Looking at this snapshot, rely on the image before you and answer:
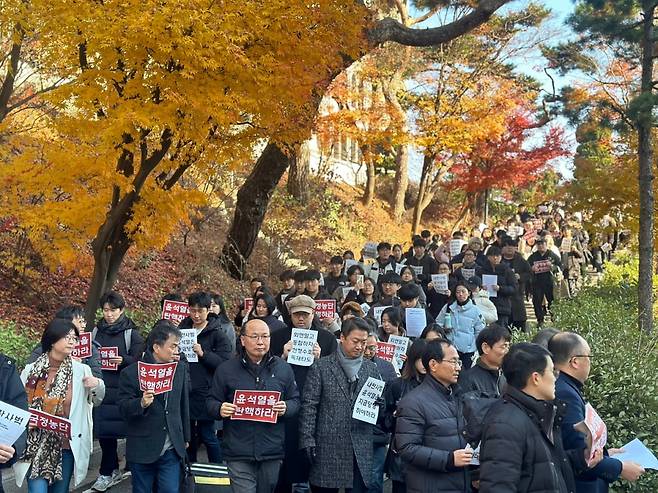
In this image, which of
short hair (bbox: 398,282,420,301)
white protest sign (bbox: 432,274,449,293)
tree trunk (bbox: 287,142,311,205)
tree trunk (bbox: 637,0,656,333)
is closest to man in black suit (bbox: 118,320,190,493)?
short hair (bbox: 398,282,420,301)

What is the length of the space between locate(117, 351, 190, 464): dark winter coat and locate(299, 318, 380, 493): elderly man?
3.35 feet

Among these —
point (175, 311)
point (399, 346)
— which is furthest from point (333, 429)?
point (175, 311)

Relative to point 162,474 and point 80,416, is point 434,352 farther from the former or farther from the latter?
point 80,416

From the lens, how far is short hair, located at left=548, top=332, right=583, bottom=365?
4.84 meters

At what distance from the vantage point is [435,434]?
5035 millimetres

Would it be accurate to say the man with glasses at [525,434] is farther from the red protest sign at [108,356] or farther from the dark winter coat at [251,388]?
the red protest sign at [108,356]

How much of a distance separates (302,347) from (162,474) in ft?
5.20

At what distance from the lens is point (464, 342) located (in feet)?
32.0

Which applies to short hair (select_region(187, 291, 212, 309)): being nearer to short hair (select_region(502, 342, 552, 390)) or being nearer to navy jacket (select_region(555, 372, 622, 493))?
navy jacket (select_region(555, 372, 622, 493))

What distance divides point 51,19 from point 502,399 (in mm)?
7824

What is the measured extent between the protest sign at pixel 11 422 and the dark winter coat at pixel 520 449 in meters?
2.68

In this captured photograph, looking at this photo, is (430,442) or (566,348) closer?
(566,348)

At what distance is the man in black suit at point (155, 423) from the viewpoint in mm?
6051

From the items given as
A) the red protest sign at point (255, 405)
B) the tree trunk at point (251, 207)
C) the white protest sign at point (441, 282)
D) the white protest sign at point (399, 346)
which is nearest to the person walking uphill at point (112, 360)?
the red protest sign at point (255, 405)
